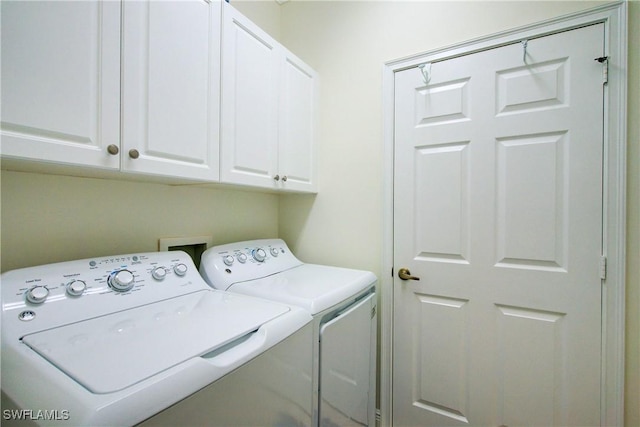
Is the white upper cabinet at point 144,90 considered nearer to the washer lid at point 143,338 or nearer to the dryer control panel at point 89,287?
the dryer control panel at point 89,287

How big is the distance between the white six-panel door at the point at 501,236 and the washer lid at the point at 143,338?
102 cm

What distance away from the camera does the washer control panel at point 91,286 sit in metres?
0.83

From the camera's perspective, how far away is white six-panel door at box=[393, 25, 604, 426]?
1301mm

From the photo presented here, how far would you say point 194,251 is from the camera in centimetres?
163

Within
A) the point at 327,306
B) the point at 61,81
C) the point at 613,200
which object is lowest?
the point at 327,306

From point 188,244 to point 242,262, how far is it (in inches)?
12.1

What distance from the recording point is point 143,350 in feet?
2.25

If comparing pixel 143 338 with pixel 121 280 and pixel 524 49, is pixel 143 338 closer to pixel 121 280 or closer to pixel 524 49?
pixel 121 280

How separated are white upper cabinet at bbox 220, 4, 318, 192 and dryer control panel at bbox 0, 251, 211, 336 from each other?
0.47 meters

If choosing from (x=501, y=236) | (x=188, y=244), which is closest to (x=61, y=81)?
(x=188, y=244)

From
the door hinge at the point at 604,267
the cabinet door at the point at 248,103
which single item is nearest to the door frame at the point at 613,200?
the door hinge at the point at 604,267

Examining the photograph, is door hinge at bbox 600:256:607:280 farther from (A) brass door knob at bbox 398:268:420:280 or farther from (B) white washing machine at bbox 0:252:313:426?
(B) white washing machine at bbox 0:252:313:426

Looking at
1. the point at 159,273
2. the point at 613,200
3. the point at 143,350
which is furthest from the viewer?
the point at 613,200

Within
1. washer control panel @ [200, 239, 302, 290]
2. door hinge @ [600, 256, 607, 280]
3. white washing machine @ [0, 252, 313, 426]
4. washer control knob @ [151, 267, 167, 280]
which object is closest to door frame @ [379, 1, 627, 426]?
door hinge @ [600, 256, 607, 280]
